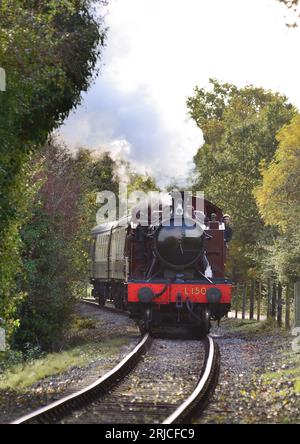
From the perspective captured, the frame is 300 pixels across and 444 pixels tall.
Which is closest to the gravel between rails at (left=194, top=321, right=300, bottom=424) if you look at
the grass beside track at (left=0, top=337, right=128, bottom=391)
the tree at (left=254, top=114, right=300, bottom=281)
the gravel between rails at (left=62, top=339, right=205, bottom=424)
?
the gravel between rails at (left=62, top=339, right=205, bottom=424)

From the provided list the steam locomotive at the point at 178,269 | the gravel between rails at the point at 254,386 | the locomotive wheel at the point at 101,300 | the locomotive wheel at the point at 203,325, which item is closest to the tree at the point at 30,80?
the gravel between rails at the point at 254,386

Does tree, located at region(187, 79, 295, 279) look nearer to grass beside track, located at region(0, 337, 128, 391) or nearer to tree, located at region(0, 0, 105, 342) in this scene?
grass beside track, located at region(0, 337, 128, 391)

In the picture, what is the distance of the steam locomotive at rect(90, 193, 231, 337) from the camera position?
22688 millimetres

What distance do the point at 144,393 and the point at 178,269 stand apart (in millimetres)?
9870

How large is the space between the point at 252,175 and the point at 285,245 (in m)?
14.0

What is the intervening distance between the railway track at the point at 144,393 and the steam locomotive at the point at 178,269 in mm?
3320

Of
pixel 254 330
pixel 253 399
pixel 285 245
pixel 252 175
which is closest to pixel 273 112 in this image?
pixel 252 175

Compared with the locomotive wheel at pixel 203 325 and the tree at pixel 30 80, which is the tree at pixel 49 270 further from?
the tree at pixel 30 80

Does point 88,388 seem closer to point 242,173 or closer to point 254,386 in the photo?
point 254,386

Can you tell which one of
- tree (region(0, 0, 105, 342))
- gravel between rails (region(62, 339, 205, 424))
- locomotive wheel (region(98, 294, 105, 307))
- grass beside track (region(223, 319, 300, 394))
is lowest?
gravel between rails (region(62, 339, 205, 424))

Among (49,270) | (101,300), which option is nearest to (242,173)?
(101,300)

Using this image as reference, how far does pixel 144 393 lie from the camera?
13.3 metres

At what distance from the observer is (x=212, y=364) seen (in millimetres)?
16562

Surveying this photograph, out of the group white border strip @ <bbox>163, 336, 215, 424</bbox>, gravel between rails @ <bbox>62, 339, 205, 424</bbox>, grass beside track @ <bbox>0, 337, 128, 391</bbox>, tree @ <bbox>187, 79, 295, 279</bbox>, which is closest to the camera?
white border strip @ <bbox>163, 336, 215, 424</bbox>
